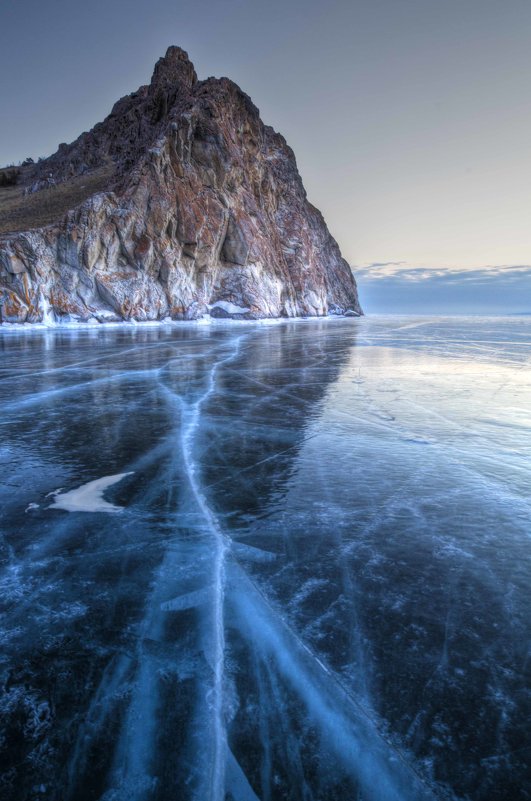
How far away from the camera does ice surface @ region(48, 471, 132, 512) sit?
370 cm

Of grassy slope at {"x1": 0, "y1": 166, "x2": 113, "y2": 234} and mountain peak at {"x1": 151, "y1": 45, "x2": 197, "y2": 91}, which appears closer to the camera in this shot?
grassy slope at {"x1": 0, "y1": 166, "x2": 113, "y2": 234}

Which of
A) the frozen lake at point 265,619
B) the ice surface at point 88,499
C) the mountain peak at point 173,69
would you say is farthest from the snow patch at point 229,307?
Answer: the ice surface at point 88,499

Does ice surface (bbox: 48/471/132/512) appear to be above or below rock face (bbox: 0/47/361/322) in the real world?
below

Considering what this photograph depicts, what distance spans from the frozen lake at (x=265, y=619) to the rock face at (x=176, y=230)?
36794mm

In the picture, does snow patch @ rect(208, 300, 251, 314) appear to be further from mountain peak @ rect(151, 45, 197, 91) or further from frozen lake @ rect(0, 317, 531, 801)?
frozen lake @ rect(0, 317, 531, 801)

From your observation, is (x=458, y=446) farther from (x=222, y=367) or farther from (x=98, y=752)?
(x=222, y=367)

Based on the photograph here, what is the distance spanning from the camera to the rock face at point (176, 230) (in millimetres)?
38406

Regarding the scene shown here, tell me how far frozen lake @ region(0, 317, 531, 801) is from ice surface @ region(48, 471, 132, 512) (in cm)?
3

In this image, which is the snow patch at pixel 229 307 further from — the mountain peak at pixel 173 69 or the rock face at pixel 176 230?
the mountain peak at pixel 173 69

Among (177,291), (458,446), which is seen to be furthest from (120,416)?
(177,291)

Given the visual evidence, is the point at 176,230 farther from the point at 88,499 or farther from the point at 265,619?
the point at 265,619

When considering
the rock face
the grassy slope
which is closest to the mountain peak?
the rock face

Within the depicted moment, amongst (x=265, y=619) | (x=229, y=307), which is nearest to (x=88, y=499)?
(x=265, y=619)

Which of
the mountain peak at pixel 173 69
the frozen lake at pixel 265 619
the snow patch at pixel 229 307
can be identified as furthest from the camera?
the mountain peak at pixel 173 69
